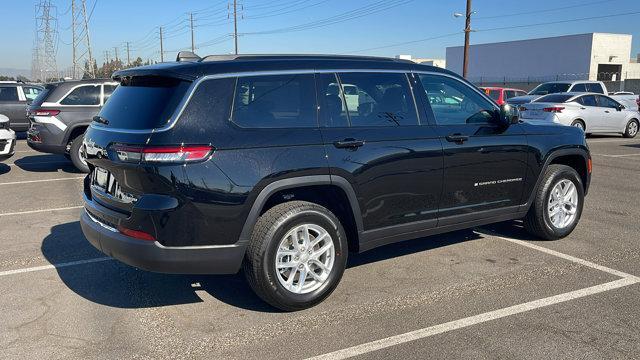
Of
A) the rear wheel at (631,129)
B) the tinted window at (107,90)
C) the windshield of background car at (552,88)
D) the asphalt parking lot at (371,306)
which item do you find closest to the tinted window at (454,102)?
the asphalt parking lot at (371,306)

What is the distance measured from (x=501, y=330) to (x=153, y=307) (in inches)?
102

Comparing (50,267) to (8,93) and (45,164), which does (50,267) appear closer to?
(45,164)

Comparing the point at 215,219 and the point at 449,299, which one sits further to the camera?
the point at 449,299

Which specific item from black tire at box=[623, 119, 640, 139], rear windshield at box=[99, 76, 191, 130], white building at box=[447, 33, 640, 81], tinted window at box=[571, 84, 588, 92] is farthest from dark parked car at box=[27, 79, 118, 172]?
white building at box=[447, 33, 640, 81]

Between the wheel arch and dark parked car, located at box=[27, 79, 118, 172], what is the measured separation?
748 cm

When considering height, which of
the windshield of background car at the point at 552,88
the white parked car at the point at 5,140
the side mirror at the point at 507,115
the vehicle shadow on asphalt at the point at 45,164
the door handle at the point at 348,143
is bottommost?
the vehicle shadow on asphalt at the point at 45,164

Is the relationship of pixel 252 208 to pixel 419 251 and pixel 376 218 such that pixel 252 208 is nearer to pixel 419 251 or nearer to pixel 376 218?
pixel 376 218

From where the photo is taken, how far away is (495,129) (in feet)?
17.1

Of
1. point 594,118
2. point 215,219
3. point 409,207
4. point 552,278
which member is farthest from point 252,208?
point 594,118

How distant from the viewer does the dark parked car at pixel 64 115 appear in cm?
1037

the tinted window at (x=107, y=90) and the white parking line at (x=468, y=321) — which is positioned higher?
the tinted window at (x=107, y=90)

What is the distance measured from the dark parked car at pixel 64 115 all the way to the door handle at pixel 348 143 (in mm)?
7678

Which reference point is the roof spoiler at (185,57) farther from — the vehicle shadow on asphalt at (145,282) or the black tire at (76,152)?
the black tire at (76,152)

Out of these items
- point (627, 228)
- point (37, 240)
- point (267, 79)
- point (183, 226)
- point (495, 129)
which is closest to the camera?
point (183, 226)
